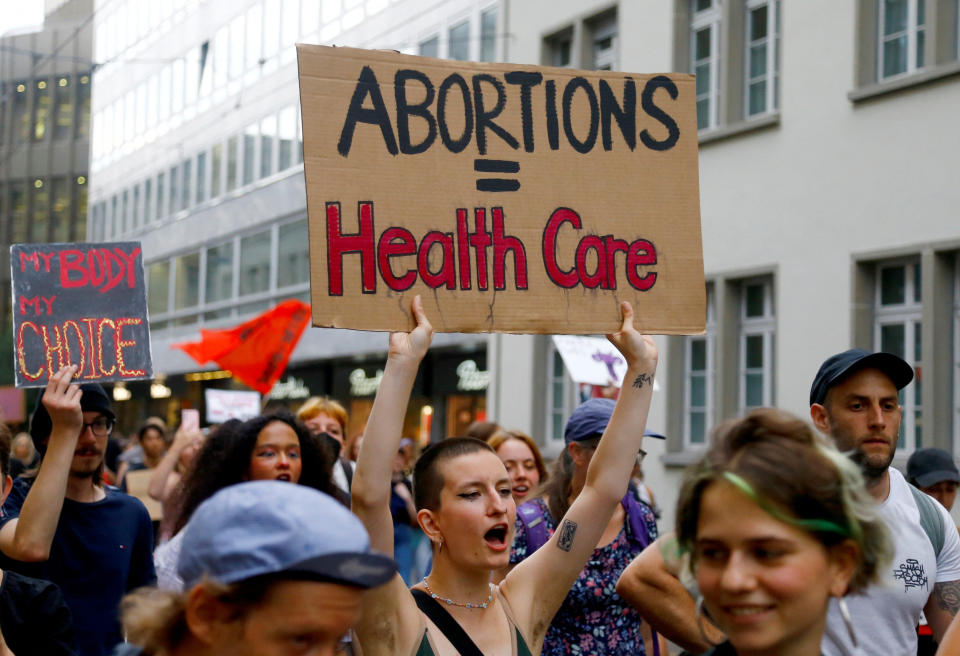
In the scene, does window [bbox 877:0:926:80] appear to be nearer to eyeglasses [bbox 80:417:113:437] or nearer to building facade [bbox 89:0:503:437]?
building facade [bbox 89:0:503:437]

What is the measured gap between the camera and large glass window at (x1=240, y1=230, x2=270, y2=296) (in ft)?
96.1

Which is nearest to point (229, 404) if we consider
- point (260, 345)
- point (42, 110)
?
point (260, 345)

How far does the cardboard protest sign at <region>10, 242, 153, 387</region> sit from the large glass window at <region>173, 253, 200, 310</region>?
2824cm

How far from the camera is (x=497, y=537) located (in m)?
3.83

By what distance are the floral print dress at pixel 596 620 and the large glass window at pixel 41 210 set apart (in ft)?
160

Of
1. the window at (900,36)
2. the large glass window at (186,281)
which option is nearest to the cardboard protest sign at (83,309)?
the window at (900,36)

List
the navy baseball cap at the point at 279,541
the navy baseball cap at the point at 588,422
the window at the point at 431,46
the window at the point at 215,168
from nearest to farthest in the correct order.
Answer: the navy baseball cap at the point at 279,541, the navy baseball cap at the point at 588,422, the window at the point at 431,46, the window at the point at 215,168

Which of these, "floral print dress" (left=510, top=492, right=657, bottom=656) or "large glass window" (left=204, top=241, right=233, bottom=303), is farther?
"large glass window" (left=204, top=241, right=233, bottom=303)

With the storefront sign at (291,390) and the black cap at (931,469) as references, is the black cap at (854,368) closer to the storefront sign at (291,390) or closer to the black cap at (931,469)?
the black cap at (931,469)

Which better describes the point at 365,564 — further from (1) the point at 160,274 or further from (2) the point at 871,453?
(1) the point at 160,274

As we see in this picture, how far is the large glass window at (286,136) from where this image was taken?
1104 inches

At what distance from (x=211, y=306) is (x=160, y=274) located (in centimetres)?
454

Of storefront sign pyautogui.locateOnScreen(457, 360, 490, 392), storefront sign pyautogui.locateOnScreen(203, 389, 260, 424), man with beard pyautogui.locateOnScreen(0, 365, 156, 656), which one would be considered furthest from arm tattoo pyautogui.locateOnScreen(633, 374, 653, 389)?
storefront sign pyautogui.locateOnScreen(457, 360, 490, 392)

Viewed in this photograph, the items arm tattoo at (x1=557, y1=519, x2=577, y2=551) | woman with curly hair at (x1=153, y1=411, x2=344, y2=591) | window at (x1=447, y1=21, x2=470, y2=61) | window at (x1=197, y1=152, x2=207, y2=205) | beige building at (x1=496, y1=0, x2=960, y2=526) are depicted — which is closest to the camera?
arm tattoo at (x1=557, y1=519, x2=577, y2=551)
